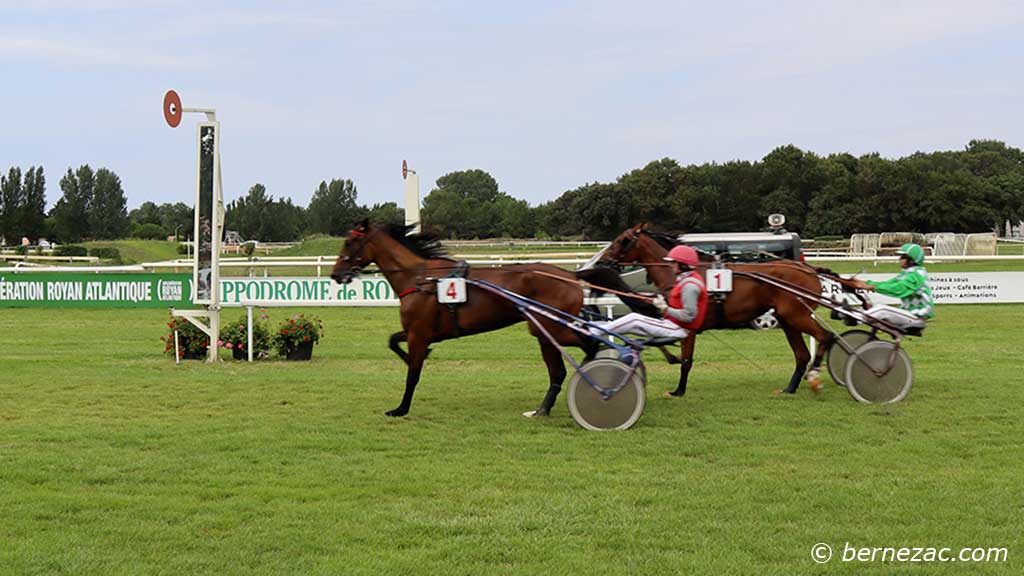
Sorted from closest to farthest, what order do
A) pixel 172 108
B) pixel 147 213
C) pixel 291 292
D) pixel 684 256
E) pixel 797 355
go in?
pixel 684 256 → pixel 797 355 → pixel 172 108 → pixel 291 292 → pixel 147 213

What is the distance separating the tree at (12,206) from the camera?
60719 millimetres

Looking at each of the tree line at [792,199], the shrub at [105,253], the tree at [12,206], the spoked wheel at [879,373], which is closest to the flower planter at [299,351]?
the spoked wheel at [879,373]

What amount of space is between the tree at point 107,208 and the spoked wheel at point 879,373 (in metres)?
66.8

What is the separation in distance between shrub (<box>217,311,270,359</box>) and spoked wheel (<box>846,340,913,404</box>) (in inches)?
289

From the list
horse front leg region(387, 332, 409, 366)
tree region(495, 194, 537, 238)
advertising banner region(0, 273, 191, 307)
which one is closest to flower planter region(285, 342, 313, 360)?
advertising banner region(0, 273, 191, 307)

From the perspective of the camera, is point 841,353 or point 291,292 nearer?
point 841,353

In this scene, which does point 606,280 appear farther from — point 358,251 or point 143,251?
point 143,251

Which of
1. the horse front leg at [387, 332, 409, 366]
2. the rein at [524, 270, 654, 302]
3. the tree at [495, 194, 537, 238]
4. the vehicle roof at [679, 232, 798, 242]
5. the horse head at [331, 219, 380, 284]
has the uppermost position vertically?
the tree at [495, 194, 537, 238]

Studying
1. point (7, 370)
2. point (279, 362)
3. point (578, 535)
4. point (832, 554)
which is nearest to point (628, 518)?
point (578, 535)

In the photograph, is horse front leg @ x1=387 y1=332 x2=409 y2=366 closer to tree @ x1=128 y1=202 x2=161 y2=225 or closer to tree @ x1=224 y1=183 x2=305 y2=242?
tree @ x1=224 y1=183 x2=305 y2=242

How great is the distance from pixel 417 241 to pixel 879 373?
4192 millimetres

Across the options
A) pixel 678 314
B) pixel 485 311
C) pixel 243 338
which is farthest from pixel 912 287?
pixel 243 338

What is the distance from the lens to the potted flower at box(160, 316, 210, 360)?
12.7 m

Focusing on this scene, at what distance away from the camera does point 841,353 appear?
987 cm
